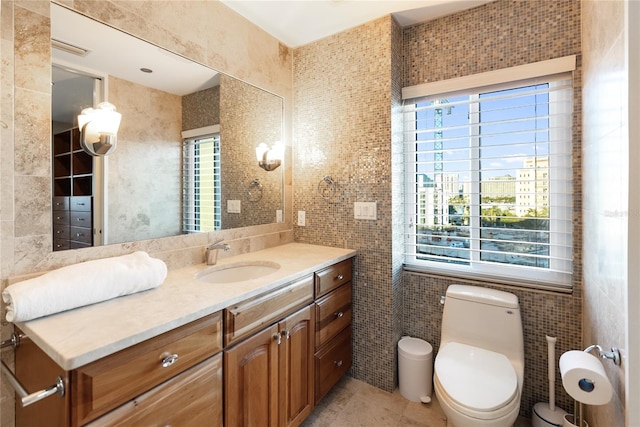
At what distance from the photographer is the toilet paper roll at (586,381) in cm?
93

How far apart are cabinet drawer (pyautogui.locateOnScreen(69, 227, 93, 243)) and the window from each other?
185cm

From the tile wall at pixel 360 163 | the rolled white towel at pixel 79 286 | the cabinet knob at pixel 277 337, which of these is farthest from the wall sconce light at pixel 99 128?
the tile wall at pixel 360 163

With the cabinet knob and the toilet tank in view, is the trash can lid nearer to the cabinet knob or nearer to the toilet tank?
the toilet tank

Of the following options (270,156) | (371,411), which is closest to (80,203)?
(270,156)

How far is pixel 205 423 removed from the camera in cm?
105

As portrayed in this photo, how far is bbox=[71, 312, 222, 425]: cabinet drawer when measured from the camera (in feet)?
2.47

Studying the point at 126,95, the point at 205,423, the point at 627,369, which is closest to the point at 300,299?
the point at 205,423

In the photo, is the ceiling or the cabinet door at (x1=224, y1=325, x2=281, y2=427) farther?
the ceiling

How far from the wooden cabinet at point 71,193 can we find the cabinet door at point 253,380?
791 mm

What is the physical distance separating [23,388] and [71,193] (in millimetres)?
712

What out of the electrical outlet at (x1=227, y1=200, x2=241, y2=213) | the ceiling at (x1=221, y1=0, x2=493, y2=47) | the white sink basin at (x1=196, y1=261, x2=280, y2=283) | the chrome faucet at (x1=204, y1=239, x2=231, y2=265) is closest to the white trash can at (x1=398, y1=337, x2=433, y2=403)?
the white sink basin at (x1=196, y1=261, x2=280, y2=283)

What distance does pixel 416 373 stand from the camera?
6.06ft

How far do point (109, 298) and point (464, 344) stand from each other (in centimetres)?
180

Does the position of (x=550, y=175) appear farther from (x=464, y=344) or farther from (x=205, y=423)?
(x=205, y=423)
